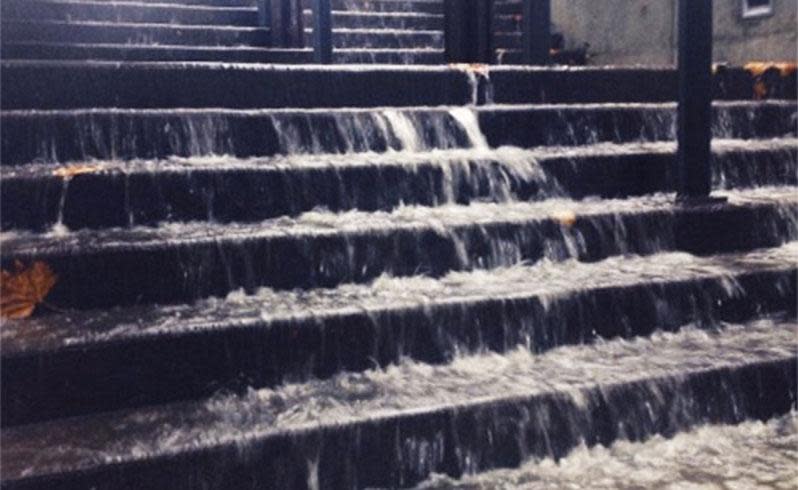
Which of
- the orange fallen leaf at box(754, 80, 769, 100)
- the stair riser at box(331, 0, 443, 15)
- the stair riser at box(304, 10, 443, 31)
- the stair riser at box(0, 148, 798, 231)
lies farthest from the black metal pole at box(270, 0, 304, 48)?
the stair riser at box(0, 148, 798, 231)

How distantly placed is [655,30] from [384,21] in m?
2.80

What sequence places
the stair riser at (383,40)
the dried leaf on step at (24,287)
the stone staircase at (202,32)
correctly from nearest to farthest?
the dried leaf on step at (24,287)
the stone staircase at (202,32)
the stair riser at (383,40)

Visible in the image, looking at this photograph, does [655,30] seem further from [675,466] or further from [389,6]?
[675,466]

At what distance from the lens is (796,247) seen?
3.69 meters

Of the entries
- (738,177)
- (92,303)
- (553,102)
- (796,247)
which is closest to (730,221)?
(796,247)

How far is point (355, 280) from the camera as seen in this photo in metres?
2.97

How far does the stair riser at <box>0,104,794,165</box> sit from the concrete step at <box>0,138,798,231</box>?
0.10 metres

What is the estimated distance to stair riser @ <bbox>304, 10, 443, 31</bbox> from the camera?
7.92 m

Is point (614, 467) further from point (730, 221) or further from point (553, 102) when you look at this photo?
point (553, 102)

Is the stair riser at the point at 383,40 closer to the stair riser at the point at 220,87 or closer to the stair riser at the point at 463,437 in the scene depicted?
the stair riser at the point at 220,87

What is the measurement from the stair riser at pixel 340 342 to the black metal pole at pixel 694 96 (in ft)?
2.15

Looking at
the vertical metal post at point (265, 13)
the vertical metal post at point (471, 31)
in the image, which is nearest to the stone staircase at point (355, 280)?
the vertical metal post at point (471, 31)

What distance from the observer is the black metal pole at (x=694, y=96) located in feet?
12.1

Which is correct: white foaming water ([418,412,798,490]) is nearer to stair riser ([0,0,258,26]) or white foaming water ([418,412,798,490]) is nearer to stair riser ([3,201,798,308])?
stair riser ([3,201,798,308])
